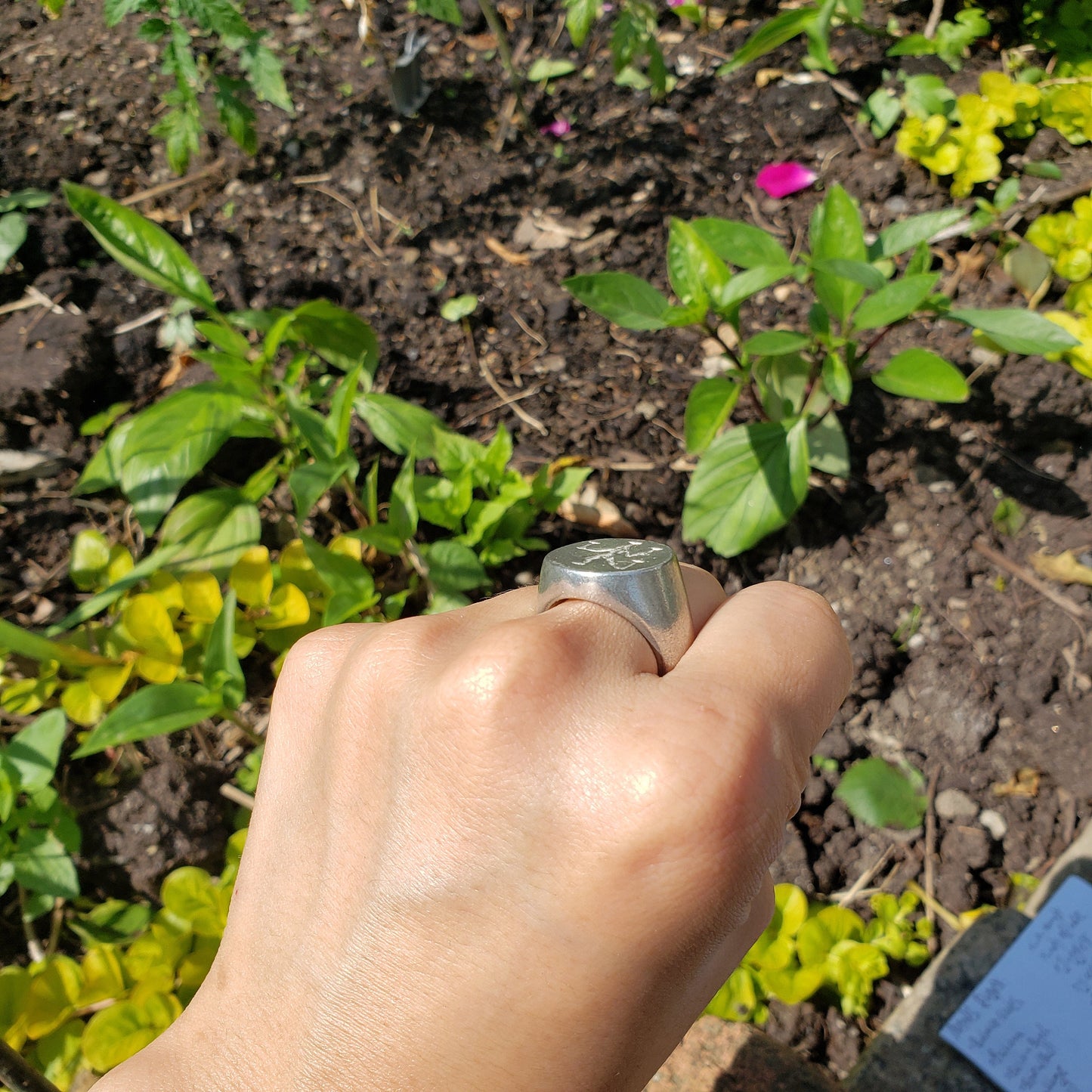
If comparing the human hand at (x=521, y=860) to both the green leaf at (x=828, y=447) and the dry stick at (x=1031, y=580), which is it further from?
the dry stick at (x=1031, y=580)

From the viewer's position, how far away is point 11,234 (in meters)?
2.50

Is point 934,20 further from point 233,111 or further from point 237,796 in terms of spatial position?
point 237,796

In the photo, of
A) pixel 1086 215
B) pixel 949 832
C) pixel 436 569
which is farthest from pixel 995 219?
pixel 436 569

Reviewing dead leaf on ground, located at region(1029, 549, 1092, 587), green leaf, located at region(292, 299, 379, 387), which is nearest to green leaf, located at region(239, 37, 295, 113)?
green leaf, located at region(292, 299, 379, 387)

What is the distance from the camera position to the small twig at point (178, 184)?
2.76 m

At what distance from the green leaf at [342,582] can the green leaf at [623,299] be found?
0.76m

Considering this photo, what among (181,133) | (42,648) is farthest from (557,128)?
(42,648)

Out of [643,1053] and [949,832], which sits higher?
[643,1053]

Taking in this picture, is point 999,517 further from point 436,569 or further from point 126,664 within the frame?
point 126,664

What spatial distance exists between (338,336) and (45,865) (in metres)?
1.37

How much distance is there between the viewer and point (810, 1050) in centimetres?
156

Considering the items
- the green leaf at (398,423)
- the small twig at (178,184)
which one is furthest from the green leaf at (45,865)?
the small twig at (178,184)

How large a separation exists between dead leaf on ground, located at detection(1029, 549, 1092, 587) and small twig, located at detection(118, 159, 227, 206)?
288 cm

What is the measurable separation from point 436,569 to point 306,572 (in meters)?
0.34
